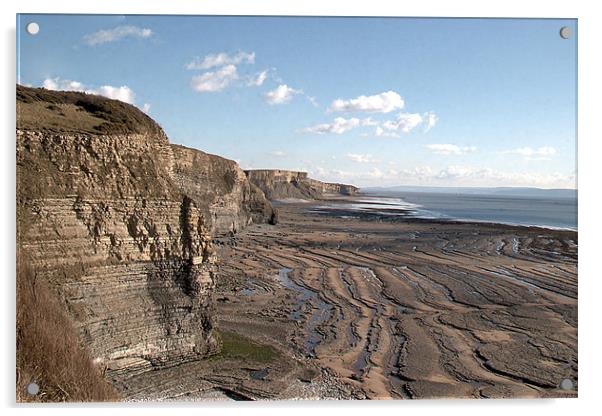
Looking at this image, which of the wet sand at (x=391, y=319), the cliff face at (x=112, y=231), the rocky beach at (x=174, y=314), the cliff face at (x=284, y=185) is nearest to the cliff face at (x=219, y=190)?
the wet sand at (x=391, y=319)

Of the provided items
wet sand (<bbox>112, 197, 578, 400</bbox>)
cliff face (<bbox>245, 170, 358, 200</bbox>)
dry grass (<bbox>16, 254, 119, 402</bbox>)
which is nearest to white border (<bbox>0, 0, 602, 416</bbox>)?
dry grass (<bbox>16, 254, 119, 402</bbox>)

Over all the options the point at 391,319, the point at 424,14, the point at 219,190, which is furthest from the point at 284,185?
the point at 424,14

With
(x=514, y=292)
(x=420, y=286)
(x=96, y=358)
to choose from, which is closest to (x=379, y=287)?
(x=420, y=286)

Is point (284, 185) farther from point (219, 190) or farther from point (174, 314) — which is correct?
point (174, 314)

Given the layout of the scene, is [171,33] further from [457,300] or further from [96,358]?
[457,300]

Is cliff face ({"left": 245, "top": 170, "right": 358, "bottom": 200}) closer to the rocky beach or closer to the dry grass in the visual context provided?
the rocky beach
